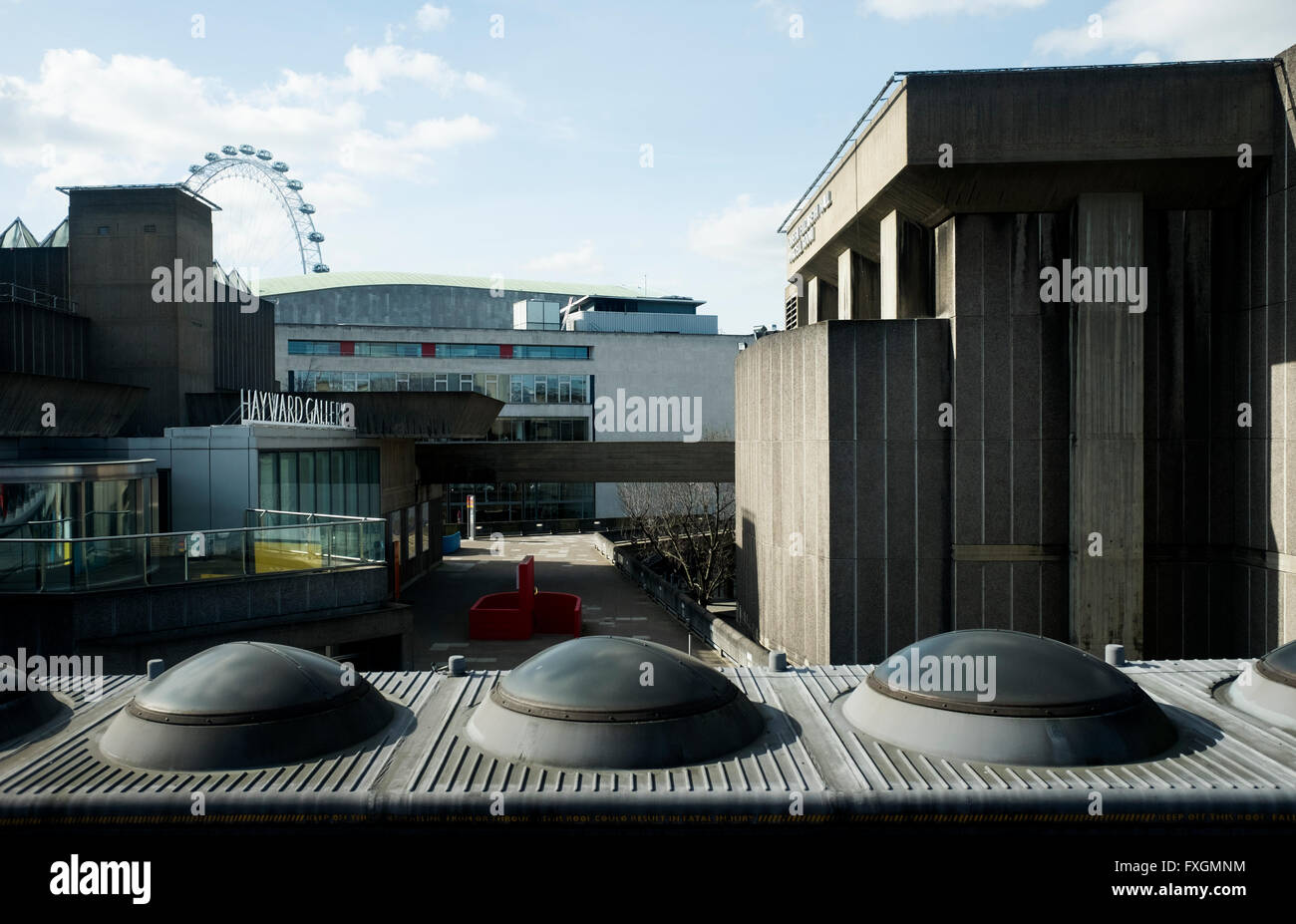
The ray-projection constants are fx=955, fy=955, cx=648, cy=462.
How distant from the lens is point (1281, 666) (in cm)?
1016

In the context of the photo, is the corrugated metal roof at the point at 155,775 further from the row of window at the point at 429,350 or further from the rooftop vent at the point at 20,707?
the row of window at the point at 429,350

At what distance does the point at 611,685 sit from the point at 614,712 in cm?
37

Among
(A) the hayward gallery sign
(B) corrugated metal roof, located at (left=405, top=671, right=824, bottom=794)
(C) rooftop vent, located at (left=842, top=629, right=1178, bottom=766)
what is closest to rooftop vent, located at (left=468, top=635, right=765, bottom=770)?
(B) corrugated metal roof, located at (left=405, top=671, right=824, bottom=794)

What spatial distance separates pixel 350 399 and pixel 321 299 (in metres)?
56.1

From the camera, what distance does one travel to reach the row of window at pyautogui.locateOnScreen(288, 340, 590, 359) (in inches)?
2384

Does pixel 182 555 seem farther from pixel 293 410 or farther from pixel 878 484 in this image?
pixel 878 484

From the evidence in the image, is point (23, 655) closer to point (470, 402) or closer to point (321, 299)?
point (470, 402)

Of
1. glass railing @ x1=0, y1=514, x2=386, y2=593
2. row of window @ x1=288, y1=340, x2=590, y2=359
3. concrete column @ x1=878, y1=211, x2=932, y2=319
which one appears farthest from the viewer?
row of window @ x1=288, y1=340, x2=590, y2=359

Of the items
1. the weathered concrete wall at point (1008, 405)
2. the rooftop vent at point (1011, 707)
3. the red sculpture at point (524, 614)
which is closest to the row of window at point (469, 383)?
the red sculpture at point (524, 614)

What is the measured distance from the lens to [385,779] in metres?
7.79

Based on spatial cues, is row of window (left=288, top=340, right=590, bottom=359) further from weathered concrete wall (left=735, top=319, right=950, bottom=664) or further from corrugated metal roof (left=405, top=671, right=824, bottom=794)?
corrugated metal roof (left=405, top=671, right=824, bottom=794)

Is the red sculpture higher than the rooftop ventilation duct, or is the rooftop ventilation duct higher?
the rooftop ventilation duct

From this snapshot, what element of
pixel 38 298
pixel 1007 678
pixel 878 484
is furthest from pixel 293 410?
pixel 1007 678

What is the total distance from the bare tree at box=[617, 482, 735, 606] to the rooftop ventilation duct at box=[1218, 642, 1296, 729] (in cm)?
2488
